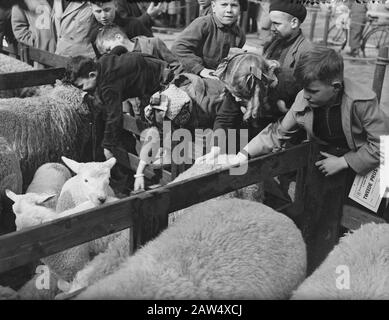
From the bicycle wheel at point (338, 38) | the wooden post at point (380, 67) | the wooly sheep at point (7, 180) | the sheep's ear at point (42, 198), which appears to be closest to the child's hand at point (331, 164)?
the sheep's ear at point (42, 198)

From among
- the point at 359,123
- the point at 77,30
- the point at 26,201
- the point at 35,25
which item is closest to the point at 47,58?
the point at 77,30

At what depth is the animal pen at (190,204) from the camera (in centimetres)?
172

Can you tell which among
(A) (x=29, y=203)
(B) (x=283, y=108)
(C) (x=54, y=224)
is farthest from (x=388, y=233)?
(A) (x=29, y=203)

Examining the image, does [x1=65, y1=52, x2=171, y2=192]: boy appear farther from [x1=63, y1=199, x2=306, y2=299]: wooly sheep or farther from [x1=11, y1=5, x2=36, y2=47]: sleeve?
[x1=11, y1=5, x2=36, y2=47]: sleeve

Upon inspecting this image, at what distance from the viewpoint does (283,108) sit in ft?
9.75

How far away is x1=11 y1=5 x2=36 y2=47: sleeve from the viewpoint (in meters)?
5.69

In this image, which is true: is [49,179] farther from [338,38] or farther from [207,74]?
[338,38]

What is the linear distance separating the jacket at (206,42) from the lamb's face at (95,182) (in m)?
1.17

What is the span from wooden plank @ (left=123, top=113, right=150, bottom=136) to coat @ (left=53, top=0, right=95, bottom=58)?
1.21 metres

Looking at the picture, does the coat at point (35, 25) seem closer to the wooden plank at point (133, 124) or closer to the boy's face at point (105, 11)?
the boy's face at point (105, 11)

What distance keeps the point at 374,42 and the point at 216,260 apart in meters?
10.2

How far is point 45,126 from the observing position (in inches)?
146

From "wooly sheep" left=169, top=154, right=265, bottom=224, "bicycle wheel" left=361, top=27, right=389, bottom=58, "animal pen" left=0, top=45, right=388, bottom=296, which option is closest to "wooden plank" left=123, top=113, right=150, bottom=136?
"animal pen" left=0, top=45, right=388, bottom=296
